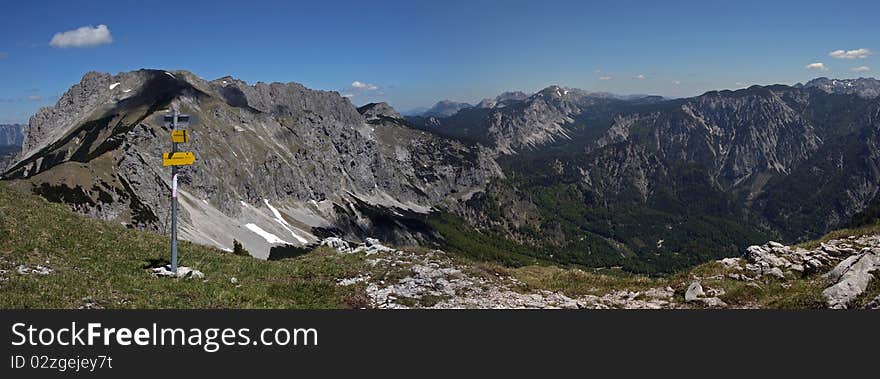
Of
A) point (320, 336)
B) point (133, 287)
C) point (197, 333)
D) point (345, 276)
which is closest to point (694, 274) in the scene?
point (345, 276)

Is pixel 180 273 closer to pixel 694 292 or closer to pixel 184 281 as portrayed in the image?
pixel 184 281

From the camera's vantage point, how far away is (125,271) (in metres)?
25.4

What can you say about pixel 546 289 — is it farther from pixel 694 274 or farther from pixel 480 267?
pixel 694 274

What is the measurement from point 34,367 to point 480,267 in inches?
837

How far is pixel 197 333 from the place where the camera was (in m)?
15.0

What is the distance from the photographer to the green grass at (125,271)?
20.5 m

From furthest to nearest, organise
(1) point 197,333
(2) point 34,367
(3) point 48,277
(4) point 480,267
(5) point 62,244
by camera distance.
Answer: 1. (4) point 480,267
2. (5) point 62,244
3. (3) point 48,277
4. (1) point 197,333
5. (2) point 34,367

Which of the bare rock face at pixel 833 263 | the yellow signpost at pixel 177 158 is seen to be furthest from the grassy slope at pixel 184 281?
the yellow signpost at pixel 177 158

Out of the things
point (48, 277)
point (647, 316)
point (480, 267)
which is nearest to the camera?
point (647, 316)

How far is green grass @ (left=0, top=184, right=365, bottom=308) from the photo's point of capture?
2050 centimetres

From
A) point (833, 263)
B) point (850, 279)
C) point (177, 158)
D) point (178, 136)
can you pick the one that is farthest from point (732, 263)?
point (178, 136)

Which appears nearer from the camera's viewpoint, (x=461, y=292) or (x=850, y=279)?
(x=850, y=279)

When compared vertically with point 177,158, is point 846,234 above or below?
below

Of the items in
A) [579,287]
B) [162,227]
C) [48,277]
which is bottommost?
[162,227]
